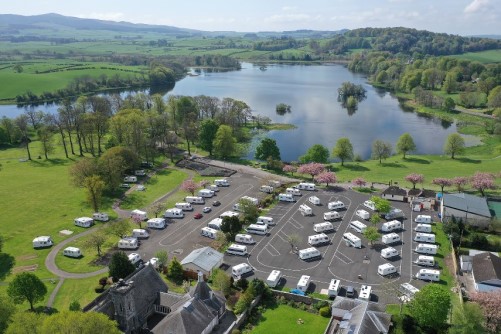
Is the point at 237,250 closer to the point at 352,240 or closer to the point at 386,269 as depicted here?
the point at 352,240

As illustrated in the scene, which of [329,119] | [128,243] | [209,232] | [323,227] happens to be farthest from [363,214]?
[329,119]

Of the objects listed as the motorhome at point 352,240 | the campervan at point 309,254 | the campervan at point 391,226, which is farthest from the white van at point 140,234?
the campervan at point 391,226

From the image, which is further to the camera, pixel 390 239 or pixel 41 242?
pixel 41 242

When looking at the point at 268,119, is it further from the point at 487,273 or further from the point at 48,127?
the point at 487,273

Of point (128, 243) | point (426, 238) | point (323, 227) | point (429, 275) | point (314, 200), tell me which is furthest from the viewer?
point (314, 200)

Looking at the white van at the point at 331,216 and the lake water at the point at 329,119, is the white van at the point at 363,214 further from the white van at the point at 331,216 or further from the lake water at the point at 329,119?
the lake water at the point at 329,119

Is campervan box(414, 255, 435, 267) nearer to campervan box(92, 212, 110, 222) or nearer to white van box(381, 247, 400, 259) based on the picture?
white van box(381, 247, 400, 259)

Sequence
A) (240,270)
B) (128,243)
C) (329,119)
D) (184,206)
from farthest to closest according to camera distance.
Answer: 1. (329,119)
2. (184,206)
3. (128,243)
4. (240,270)

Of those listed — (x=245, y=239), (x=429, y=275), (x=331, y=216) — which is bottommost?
(x=245, y=239)
